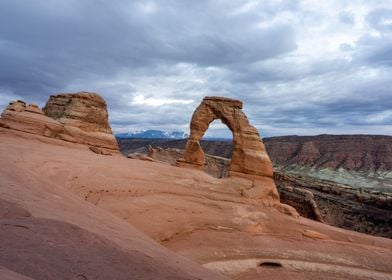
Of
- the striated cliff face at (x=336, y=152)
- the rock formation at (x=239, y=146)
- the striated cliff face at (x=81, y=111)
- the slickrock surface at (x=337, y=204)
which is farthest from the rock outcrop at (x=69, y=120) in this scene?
the striated cliff face at (x=336, y=152)

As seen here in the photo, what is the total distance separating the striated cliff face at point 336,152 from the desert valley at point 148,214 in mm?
82547

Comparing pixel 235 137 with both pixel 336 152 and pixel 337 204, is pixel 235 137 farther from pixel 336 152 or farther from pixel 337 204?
pixel 336 152

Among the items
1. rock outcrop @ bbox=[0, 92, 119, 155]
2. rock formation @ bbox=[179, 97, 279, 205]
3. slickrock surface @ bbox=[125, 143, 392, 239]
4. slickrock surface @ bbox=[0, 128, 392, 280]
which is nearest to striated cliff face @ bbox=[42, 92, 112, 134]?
rock outcrop @ bbox=[0, 92, 119, 155]

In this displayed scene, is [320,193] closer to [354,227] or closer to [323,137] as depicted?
[354,227]

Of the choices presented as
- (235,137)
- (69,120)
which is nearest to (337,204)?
(235,137)

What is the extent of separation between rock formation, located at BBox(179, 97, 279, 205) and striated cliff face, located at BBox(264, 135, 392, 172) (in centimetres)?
9638

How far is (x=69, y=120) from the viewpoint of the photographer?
96.5 ft

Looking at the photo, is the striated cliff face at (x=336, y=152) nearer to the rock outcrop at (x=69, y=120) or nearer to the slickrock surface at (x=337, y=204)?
the slickrock surface at (x=337, y=204)

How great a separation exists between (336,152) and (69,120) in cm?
10780

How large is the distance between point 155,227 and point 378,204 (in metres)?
34.5

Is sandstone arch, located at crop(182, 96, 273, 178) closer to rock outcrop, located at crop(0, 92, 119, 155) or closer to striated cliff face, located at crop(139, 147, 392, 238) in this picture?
rock outcrop, located at crop(0, 92, 119, 155)

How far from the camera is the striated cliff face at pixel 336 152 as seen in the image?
114919mm

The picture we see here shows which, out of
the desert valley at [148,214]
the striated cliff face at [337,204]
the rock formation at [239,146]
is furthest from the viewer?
the striated cliff face at [337,204]

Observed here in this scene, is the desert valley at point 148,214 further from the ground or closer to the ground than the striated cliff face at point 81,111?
closer to the ground
